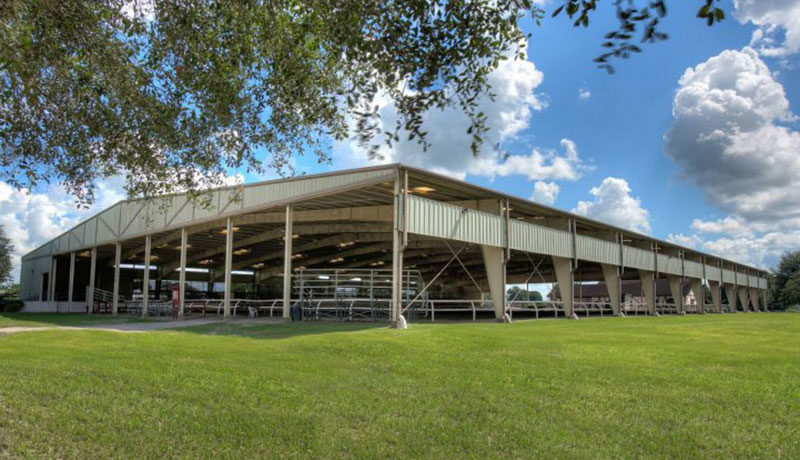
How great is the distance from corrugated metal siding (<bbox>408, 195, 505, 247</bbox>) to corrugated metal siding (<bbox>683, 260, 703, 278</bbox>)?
1039 inches

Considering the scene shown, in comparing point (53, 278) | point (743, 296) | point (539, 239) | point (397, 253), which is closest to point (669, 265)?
point (539, 239)

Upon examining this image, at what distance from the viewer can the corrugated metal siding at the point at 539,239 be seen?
77.5ft

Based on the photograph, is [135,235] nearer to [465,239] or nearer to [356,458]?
[465,239]

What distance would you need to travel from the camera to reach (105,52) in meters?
7.28

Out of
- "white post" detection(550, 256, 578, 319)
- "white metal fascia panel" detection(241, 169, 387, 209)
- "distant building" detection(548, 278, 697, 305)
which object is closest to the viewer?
"white metal fascia panel" detection(241, 169, 387, 209)

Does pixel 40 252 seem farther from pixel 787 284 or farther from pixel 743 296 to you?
pixel 787 284

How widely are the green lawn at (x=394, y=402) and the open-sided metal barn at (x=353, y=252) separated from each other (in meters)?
3.16

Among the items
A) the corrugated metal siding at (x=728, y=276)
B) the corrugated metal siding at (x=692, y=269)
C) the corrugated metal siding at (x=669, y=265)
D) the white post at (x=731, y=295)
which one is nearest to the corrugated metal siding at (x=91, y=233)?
the corrugated metal siding at (x=669, y=265)

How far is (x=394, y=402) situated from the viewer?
8.12m

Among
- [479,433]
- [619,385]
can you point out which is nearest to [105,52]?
[479,433]

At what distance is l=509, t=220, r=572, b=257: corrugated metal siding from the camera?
2362 cm

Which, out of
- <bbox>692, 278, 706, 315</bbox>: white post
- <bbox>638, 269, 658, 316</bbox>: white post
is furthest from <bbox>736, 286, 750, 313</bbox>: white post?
<bbox>638, 269, 658, 316</bbox>: white post

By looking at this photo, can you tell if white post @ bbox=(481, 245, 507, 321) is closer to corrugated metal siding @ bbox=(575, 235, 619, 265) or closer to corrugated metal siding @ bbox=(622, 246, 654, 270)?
corrugated metal siding @ bbox=(575, 235, 619, 265)

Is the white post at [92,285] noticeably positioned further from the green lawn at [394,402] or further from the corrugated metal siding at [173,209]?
the green lawn at [394,402]
